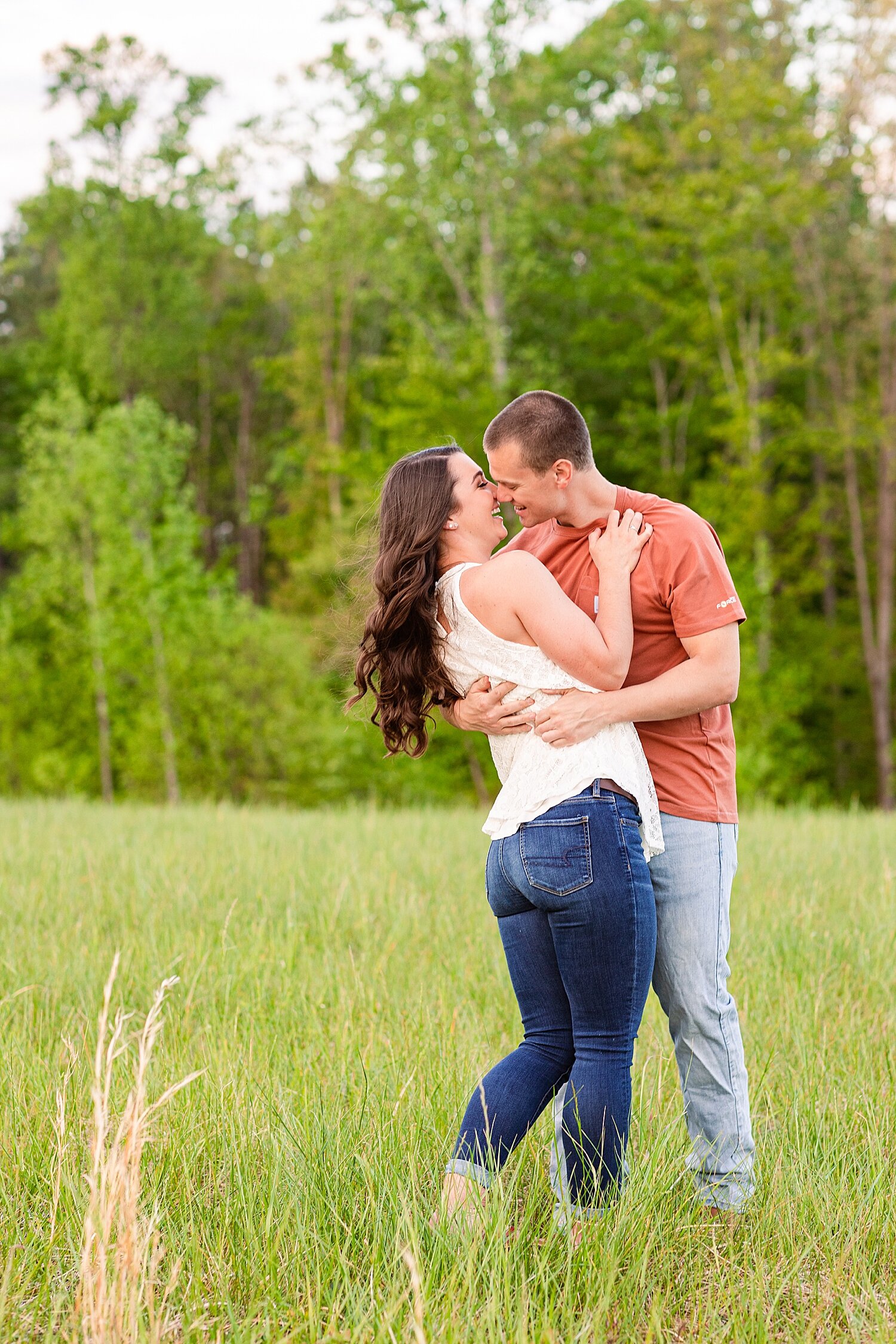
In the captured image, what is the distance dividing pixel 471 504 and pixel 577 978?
107 centimetres

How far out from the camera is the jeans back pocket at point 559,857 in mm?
2332

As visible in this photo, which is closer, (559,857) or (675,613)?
(559,857)

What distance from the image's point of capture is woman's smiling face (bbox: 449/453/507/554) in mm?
2613

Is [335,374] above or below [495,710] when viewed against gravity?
above

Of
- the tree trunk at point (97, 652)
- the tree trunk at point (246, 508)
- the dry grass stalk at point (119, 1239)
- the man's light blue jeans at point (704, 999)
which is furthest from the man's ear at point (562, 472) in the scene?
the tree trunk at point (246, 508)

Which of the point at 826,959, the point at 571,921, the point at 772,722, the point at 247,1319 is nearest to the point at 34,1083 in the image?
the point at 247,1319

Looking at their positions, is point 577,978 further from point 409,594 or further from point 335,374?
point 335,374

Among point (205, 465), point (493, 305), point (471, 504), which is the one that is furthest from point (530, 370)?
point (471, 504)

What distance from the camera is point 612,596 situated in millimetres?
2516

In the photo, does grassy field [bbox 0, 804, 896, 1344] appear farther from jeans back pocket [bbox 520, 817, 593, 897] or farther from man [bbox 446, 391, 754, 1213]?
jeans back pocket [bbox 520, 817, 593, 897]

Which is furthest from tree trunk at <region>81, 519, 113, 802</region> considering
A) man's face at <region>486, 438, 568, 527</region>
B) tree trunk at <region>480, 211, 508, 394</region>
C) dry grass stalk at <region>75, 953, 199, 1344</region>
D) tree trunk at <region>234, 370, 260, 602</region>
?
dry grass stalk at <region>75, 953, 199, 1344</region>

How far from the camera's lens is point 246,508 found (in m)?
36.8

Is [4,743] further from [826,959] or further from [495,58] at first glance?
[826,959]

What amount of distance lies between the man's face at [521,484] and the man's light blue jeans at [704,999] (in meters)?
0.77
